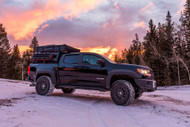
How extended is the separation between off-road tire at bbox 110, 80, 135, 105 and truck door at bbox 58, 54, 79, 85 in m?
1.80

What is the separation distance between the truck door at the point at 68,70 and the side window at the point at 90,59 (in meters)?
0.39

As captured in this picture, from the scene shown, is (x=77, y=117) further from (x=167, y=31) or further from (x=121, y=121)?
(x=167, y=31)

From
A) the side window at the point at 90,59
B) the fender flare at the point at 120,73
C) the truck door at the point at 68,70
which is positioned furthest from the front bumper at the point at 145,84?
the truck door at the point at 68,70

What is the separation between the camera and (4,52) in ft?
126

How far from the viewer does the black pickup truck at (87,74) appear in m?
5.21

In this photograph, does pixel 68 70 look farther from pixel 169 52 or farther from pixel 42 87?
pixel 169 52

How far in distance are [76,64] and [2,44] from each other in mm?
38981

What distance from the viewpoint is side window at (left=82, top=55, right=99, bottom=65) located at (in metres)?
6.03

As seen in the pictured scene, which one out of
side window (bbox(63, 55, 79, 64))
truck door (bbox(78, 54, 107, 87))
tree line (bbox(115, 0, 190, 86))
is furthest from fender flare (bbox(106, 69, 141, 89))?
tree line (bbox(115, 0, 190, 86))

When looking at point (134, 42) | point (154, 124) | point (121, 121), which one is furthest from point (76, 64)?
point (134, 42)

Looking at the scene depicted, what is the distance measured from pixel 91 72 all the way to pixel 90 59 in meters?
0.57

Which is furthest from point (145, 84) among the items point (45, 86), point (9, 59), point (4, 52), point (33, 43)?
point (33, 43)

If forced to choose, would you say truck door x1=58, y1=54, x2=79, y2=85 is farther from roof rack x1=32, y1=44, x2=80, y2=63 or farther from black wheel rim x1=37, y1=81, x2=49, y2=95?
black wheel rim x1=37, y1=81, x2=49, y2=95

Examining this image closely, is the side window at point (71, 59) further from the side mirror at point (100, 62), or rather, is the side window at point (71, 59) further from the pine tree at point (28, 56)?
the pine tree at point (28, 56)
